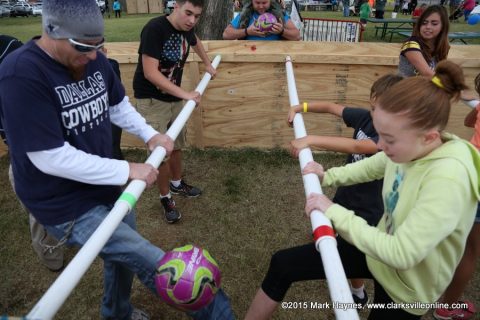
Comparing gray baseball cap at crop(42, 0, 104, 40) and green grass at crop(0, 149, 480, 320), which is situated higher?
gray baseball cap at crop(42, 0, 104, 40)

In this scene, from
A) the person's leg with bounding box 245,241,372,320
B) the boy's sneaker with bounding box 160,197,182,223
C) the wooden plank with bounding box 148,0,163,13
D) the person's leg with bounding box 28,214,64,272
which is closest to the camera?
the person's leg with bounding box 245,241,372,320

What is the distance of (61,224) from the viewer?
2.01 m

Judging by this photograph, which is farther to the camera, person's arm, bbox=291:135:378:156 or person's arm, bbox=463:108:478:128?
person's arm, bbox=463:108:478:128

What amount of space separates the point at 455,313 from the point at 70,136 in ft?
9.74

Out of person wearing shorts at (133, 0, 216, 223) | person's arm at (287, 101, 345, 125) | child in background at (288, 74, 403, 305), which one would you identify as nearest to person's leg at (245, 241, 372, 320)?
child in background at (288, 74, 403, 305)

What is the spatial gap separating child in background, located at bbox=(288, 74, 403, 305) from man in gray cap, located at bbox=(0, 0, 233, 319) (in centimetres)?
108

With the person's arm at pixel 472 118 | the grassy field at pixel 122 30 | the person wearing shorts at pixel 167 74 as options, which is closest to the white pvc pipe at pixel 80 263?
the person wearing shorts at pixel 167 74

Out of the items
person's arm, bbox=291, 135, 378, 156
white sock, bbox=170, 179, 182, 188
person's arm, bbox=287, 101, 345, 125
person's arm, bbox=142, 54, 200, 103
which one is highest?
person's arm, bbox=142, 54, 200, 103

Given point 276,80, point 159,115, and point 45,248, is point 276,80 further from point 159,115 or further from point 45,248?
point 45,248

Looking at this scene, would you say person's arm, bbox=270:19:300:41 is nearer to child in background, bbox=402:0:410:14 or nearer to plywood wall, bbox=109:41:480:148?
plywood wall, bbox=109:41:480:148

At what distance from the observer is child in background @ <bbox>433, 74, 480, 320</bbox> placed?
99.0 inches

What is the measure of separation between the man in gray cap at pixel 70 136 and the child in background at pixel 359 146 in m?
1.08

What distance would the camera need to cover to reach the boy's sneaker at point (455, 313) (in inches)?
109

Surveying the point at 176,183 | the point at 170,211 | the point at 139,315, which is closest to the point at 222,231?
the point at 170,211
